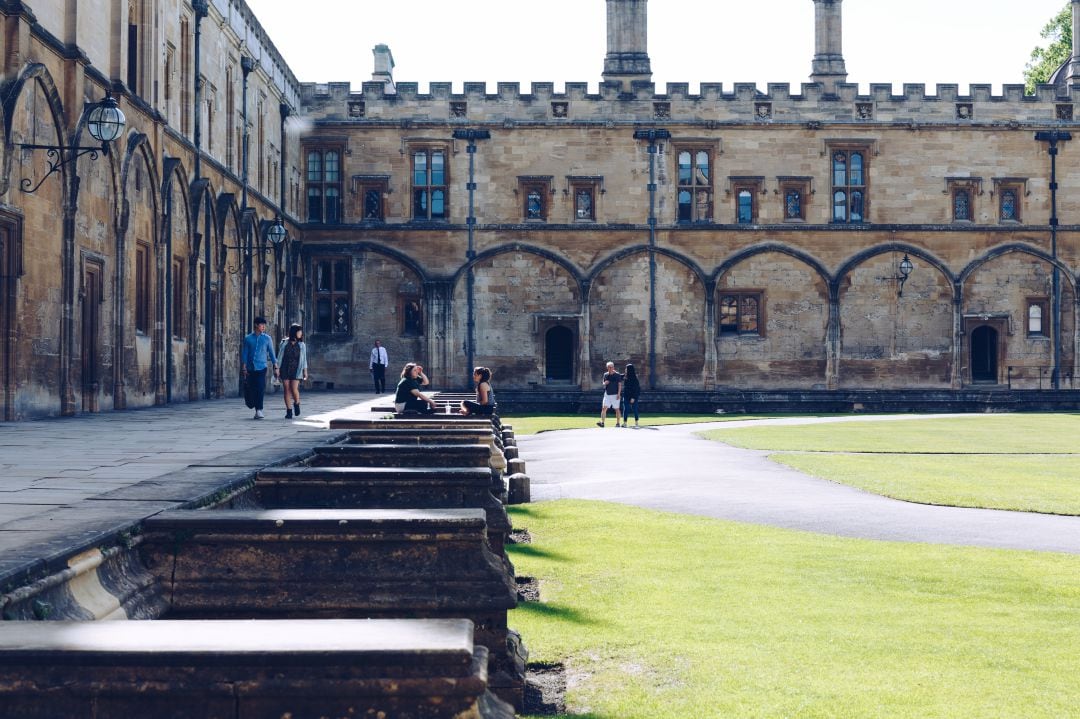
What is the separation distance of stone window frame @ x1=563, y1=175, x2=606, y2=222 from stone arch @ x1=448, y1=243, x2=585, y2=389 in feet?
4.52

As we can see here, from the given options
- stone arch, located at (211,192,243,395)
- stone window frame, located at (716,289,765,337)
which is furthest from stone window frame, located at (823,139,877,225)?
stone arch, located at (211,192,243,395)

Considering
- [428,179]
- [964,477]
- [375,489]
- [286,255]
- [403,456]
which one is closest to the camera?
[375,489]

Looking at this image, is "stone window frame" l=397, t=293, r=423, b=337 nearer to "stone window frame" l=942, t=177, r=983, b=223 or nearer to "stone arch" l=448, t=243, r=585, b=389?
"stone arch" l=448, t=243, r=585, b=389

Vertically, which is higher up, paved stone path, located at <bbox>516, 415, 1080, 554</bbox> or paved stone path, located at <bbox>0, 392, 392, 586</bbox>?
paved stone path, located at <bbox>0, 392, 392, 586</bbox>

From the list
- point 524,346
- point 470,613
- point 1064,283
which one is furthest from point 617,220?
point 470,613

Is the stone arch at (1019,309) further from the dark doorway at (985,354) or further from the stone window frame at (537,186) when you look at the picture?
the stone window frame at (537,186)

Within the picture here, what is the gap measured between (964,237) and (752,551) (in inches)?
1122

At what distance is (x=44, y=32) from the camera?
592 inches

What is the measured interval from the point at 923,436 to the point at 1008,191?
16.8 meters

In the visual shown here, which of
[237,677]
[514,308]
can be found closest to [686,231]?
[514,308]

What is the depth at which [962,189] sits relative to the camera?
34.4 meters

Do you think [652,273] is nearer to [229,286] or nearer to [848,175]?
[848,175]

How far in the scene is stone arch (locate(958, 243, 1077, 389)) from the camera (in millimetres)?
34125

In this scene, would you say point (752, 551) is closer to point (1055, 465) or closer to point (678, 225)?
point (1055, 465)
